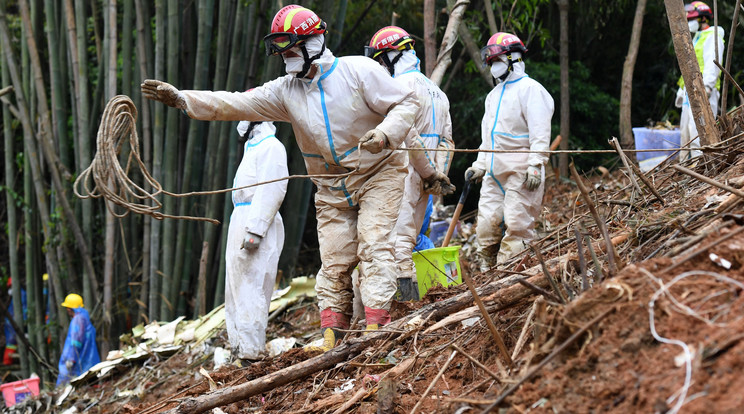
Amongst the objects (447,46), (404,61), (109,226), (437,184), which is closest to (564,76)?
(447,46)

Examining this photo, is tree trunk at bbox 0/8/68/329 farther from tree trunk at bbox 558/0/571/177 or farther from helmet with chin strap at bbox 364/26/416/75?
tree trunk at bbox 558/0/571/177

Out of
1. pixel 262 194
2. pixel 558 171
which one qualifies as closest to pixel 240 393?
pixel 262 194

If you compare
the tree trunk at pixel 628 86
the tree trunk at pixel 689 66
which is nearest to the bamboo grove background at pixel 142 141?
the tree trunk at pixel 628 86

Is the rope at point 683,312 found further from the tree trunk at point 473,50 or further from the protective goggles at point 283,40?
the tree trunk at point 473,50

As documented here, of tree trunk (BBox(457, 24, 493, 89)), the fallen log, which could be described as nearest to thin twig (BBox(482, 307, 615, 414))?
the fallen log

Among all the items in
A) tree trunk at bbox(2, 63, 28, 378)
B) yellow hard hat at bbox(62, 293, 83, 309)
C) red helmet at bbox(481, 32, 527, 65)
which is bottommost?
yellow hard hat at bbox(62, 293, 83, 309)

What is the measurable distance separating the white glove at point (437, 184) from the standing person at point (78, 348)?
444cm

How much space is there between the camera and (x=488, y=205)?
6059 mm

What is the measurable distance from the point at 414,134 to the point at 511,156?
1.24 metres

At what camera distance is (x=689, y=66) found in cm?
396

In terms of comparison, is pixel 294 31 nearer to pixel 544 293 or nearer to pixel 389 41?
pixel 389 41

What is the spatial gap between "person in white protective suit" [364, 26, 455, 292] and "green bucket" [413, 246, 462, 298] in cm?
7

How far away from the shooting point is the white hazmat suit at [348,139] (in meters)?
4.18

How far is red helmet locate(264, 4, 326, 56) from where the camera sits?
412 cm
